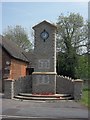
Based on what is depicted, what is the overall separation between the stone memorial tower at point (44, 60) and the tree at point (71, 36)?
838 inches

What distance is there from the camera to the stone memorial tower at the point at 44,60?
111ft

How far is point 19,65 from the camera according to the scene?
48.5 meters


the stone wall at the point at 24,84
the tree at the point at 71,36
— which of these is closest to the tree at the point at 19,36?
the tree at the point at 71,36

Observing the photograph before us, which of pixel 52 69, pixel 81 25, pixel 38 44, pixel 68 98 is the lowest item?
pixel 68 98

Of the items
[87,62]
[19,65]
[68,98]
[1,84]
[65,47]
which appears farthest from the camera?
[87,62]

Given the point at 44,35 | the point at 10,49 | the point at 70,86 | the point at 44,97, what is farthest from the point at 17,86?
the point at 10,49

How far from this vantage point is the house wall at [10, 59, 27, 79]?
44500 mm

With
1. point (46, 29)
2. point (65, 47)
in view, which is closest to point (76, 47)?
point (65, 47)

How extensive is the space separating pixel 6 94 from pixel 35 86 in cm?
365

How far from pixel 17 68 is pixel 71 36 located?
594 inches

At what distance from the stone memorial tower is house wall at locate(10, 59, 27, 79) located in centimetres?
1023

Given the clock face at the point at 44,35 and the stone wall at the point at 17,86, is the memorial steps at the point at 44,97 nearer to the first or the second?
the stone wall at the point at 17,86

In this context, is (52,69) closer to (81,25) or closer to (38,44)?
(38,44)

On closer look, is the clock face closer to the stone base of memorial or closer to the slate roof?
the stone base of memorial
